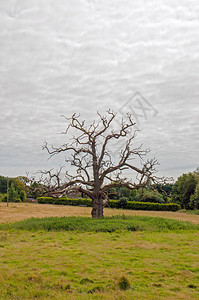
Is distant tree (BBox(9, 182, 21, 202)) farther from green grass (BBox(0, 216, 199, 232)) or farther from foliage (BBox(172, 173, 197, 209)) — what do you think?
green grass (BBox(0, 216, 199, 232))

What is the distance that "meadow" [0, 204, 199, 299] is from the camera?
252 inches

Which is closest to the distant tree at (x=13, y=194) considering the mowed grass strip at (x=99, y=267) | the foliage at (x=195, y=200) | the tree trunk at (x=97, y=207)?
the foliage at (x=195, y=200)

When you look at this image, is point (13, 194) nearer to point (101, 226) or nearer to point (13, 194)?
point (13, 194)

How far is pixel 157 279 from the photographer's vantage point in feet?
24.4

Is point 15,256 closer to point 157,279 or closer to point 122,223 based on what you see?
point 157,279

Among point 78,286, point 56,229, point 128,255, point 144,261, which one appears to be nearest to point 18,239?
point 56,229

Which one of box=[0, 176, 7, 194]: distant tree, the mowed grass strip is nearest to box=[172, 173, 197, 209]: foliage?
the mowed grass strip

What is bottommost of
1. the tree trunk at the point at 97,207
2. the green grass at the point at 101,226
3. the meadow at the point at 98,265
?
the meadow at the point at 98,265

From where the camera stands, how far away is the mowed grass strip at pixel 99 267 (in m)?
6.36

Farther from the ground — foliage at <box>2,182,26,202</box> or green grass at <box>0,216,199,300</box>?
foliage at <box>2,182,26,202</box>

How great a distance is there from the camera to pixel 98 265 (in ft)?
28.9

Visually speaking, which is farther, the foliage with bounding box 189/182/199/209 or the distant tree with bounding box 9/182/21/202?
the distant tree with bounding box 9/182/21/202

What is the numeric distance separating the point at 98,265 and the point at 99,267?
0.57 ft

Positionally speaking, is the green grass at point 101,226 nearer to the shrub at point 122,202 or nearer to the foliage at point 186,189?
the shrub at point 122,202
